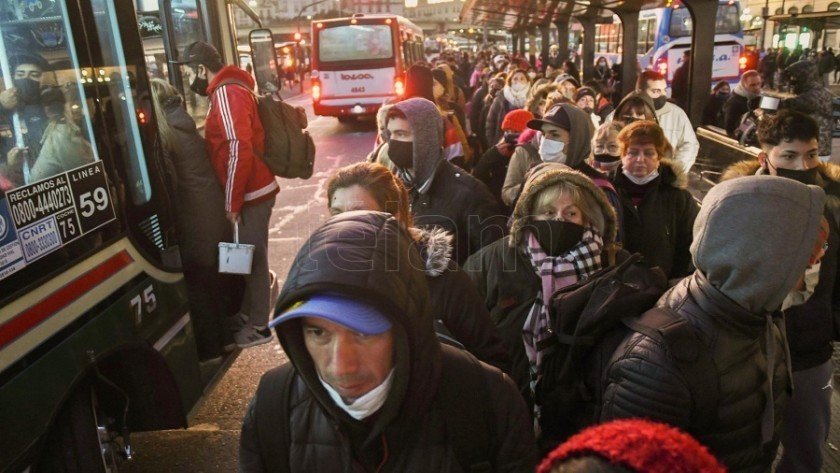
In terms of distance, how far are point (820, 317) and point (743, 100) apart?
23.9 feet

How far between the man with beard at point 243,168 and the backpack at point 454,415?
2.80m

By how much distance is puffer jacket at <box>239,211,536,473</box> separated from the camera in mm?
1261

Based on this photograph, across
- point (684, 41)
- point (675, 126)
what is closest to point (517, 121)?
point (675, 126)

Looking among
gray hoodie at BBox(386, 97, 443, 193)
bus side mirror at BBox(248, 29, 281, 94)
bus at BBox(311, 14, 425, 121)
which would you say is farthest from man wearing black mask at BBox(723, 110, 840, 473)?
bus at BBox(311, 14, 425, 121)

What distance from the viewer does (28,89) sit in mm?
2428

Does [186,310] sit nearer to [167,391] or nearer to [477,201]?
[167,391]

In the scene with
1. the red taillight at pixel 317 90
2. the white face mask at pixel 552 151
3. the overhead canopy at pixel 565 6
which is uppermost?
the overhead canopy at pixel 565 6

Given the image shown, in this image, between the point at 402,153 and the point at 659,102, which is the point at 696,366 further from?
the point at 659,102

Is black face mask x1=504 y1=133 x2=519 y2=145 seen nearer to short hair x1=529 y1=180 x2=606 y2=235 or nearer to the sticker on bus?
short hair x1=529 y1=180 x2=606 y2=235

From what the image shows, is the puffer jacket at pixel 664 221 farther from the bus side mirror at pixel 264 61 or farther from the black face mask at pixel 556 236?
the bus side mirror at pixel 264 61

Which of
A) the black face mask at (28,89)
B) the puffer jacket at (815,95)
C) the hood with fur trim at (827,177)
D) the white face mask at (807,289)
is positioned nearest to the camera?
the white face mask at (807,289)

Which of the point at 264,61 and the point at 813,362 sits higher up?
the point at 264,61

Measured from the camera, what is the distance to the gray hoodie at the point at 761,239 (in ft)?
5.34

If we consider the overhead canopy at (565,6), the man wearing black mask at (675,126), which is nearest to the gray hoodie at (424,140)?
the man wearing black mask at (675,126)
